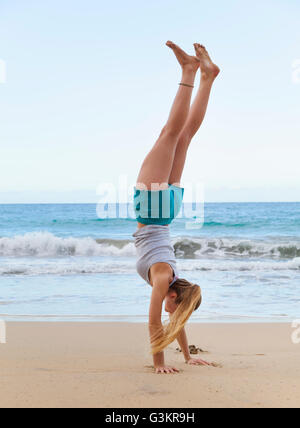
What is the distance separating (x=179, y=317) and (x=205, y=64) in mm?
1739

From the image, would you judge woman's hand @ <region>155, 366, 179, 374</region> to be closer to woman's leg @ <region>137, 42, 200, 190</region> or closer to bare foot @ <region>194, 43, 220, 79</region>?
woman's leg @ <region>137, 42, 200, 190</region>

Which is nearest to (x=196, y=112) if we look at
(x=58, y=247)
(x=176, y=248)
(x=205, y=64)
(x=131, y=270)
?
(x=205, y=64)

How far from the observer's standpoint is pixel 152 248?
3.40 meters

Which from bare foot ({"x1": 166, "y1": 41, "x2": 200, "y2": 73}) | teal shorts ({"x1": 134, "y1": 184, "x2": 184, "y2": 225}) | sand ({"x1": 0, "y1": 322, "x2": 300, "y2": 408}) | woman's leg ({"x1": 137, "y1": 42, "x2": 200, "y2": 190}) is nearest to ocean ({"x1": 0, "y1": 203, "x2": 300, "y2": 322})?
Answer: sand ({"x1": 0, "y1": 322, "x2": 300, "y2": 408})

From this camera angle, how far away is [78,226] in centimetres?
2019

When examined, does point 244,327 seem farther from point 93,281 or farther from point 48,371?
point 93,281

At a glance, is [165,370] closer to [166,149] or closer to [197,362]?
[197,362]

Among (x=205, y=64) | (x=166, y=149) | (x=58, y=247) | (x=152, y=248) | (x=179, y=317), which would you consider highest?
(x=205, y=64)

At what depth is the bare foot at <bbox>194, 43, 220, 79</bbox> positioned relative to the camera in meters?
3.62

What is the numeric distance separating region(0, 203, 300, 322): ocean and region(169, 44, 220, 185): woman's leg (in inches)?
102

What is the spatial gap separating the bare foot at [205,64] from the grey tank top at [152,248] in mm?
1126
